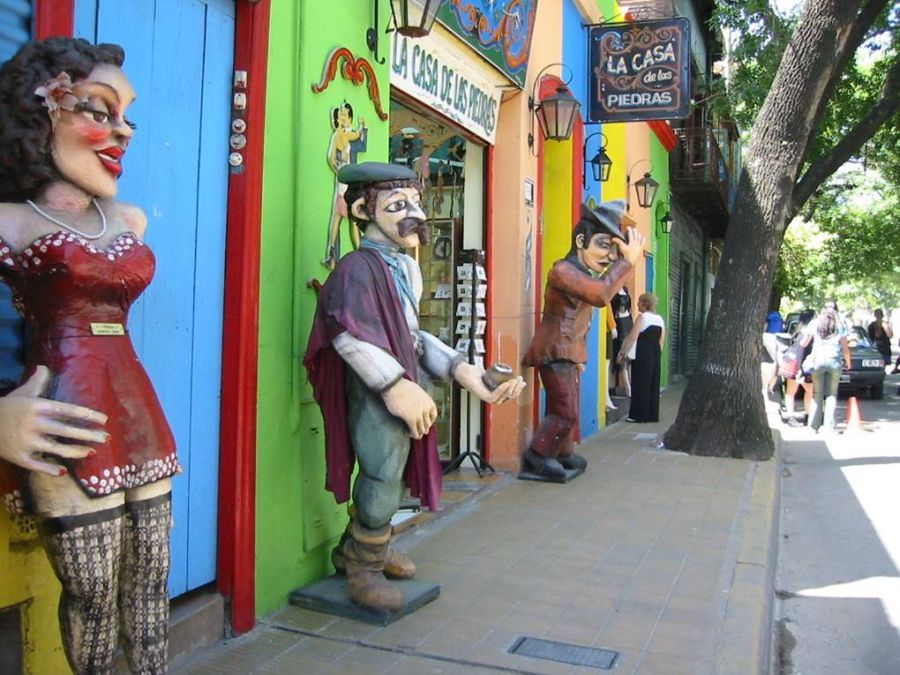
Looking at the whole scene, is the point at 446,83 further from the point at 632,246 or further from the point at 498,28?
the point at 632,246

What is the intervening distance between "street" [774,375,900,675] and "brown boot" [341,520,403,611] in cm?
179

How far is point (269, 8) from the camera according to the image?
358 centimetres

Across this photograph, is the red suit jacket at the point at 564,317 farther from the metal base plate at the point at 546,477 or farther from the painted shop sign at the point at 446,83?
the painted shop sign at the point at 446,83

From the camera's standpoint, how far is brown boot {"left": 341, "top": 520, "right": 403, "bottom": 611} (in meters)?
→ 3.66

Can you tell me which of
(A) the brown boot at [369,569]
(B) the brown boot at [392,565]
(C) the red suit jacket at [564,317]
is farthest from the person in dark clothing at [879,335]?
(A) the brown boot at [369,569]

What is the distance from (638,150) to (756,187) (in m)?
4.60

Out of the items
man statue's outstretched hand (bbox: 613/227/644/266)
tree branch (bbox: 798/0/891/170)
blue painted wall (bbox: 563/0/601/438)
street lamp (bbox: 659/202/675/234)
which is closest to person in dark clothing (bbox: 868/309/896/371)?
street lamp (bbox: 659/202/675/234)

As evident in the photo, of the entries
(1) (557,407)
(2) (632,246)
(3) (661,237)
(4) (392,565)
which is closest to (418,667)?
(4) (392,565)

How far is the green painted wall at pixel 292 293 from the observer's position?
3662 millimetres

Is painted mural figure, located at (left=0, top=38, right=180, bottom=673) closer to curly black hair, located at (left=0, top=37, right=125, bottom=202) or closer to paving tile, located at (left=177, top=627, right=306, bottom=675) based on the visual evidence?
curly black hair, located at (left=0, top=37, right=125, bottom=202)

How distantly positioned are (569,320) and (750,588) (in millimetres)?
2837

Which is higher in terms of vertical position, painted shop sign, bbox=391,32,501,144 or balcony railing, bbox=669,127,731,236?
balcony railing, bbox=669,127,731,236

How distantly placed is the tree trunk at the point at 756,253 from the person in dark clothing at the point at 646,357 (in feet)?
4.99

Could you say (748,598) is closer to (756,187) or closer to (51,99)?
(51,99)
